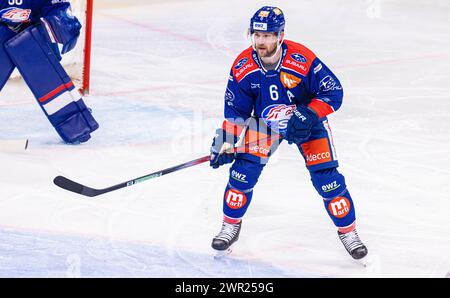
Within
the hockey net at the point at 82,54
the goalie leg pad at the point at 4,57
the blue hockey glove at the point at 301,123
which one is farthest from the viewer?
the hockey net at the point at 82,54

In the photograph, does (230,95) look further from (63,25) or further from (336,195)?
(63,25)

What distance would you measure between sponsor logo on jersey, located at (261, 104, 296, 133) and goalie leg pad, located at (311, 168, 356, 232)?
0.24 m

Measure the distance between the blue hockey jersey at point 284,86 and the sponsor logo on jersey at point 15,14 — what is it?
1.81 m

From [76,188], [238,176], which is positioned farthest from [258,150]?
[76,188]

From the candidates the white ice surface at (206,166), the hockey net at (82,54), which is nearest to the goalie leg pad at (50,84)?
the white ice surface at (206,166)

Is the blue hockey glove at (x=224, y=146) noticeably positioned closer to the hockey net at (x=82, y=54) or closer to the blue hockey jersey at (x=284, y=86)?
the blue hockey jersey at (x=284, y=86)

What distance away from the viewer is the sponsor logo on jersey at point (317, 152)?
4262 mm

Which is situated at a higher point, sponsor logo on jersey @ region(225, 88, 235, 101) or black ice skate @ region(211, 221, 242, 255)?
sponsor logo on jersey @ region(225, 88, 235, 101)

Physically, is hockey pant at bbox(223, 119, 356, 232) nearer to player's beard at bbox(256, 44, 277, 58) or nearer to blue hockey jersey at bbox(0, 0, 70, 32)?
player's beard at bbox(256, 44, 277, 58)

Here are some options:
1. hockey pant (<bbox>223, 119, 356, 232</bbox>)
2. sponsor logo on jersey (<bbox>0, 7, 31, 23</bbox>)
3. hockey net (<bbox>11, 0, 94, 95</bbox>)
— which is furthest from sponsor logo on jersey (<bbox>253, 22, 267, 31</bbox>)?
hockey net (<bbox>11, 0, 94, 95</bbox>)

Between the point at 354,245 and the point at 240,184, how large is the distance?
0.56m

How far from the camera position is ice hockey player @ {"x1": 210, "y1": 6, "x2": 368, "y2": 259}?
420cm

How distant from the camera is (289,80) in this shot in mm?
4215

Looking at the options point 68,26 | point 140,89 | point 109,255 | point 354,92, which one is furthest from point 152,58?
point 109,255
